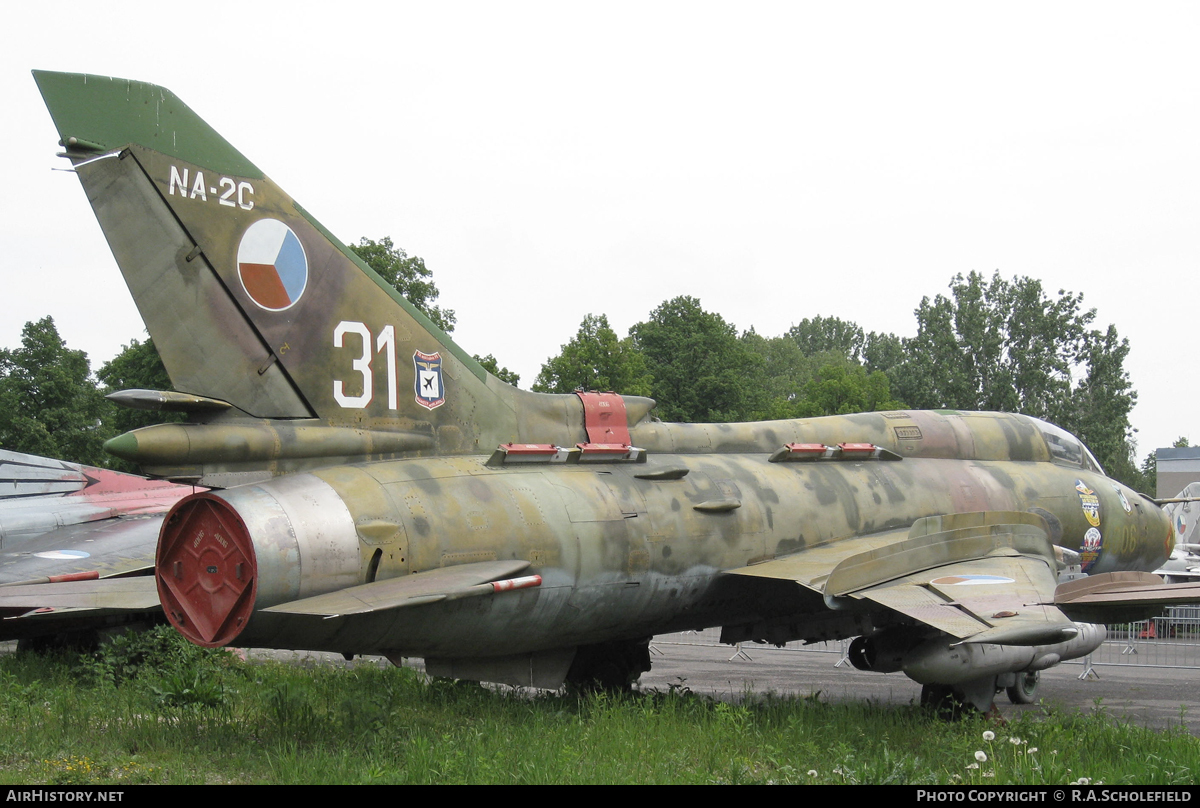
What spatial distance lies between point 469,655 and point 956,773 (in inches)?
147

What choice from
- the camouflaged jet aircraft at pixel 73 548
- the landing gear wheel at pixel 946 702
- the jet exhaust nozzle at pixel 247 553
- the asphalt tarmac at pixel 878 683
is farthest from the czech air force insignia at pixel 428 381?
the landing gear wheel at pixel 946 702

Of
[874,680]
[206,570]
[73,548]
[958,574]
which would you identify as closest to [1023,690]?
[874,680]

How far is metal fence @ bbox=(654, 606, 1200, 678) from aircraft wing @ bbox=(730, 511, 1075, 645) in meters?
5.97

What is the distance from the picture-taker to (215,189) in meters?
7.99

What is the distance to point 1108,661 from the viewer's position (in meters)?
16.0

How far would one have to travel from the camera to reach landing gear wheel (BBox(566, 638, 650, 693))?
10.7m

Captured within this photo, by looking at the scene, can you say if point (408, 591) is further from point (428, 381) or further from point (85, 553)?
point (85, 553)

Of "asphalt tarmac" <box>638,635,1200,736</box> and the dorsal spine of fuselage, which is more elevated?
the dorsal spine of fuselage

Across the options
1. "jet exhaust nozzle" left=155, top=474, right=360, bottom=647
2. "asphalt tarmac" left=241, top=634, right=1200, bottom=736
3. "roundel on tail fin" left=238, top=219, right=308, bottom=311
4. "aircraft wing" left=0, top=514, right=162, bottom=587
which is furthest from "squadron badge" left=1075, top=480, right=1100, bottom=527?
"aircraft wing" left=0, top=514, right=162, bottom=587

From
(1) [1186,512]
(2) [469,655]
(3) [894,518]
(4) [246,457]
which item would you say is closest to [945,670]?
(3) [894,518]

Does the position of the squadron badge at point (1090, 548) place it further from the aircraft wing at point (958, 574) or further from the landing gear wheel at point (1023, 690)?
the aircraft wing at point (958, 574)

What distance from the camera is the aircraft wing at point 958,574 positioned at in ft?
23.6

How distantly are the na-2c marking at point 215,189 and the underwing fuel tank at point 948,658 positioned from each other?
6.72 meters

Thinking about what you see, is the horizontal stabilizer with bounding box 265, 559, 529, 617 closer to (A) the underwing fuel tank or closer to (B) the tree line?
(A) the underwing fuel tank
